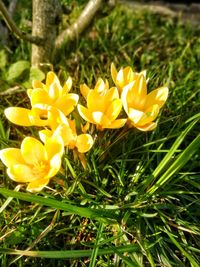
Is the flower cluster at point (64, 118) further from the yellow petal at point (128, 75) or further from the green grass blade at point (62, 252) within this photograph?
the green grass blade at point (62, 252)

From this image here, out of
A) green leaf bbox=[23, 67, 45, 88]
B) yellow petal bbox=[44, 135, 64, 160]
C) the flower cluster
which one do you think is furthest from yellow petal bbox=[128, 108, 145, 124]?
green leaf bbox=[23, 67, 45, 88]

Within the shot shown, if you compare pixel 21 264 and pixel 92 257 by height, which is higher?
pixel 92 257

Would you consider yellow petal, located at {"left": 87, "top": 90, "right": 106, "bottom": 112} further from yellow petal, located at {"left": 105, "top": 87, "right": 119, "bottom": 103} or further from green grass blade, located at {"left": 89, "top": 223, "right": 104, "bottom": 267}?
green grass blade, located at {"left": 89, "top": 223, "right": 104, "bottom": 267}

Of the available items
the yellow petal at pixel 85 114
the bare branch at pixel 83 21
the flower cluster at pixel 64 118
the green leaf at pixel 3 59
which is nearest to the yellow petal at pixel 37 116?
the flower cluster at pixel 64 118

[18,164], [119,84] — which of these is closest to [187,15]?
[119,84]

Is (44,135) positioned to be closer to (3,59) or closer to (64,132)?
(64,132)

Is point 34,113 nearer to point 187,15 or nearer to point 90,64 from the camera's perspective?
point 90,64
